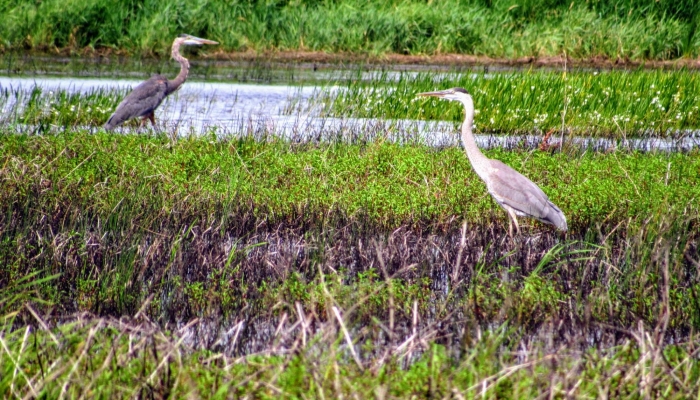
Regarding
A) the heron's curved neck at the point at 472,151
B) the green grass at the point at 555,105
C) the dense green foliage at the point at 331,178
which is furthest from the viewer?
the green grass at the point at 555,105

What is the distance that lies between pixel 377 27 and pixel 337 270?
14.9 metres

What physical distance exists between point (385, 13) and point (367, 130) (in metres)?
10.8

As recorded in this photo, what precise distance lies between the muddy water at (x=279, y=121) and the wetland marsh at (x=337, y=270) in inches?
4.4

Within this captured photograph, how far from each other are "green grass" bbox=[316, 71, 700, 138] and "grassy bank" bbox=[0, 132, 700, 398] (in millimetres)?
2111

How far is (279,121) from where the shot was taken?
37.3 feet

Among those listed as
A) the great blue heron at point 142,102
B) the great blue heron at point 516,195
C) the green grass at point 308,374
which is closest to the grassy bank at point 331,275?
the green grass at point 308,374

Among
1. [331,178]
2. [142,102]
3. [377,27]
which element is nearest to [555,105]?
[331,178]

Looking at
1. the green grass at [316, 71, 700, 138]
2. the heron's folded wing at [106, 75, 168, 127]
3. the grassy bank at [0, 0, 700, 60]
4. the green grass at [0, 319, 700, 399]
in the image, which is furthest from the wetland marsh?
the grassy bank at [0, 0, 700, 60]

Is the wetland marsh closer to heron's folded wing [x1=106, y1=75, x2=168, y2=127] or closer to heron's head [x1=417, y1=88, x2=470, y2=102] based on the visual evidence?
heron's folded wing [x1=106, y1=75, x2=168, y2=127]

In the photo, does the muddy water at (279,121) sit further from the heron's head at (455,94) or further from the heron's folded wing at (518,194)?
the heron's folded wing at (518,194)

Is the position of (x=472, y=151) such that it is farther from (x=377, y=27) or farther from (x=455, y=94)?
(x=377, y=27)

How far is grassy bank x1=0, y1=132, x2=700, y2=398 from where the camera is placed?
117 inches

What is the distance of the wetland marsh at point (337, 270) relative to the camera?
9.80ft

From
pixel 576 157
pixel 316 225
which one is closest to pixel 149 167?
pixel 316 225
